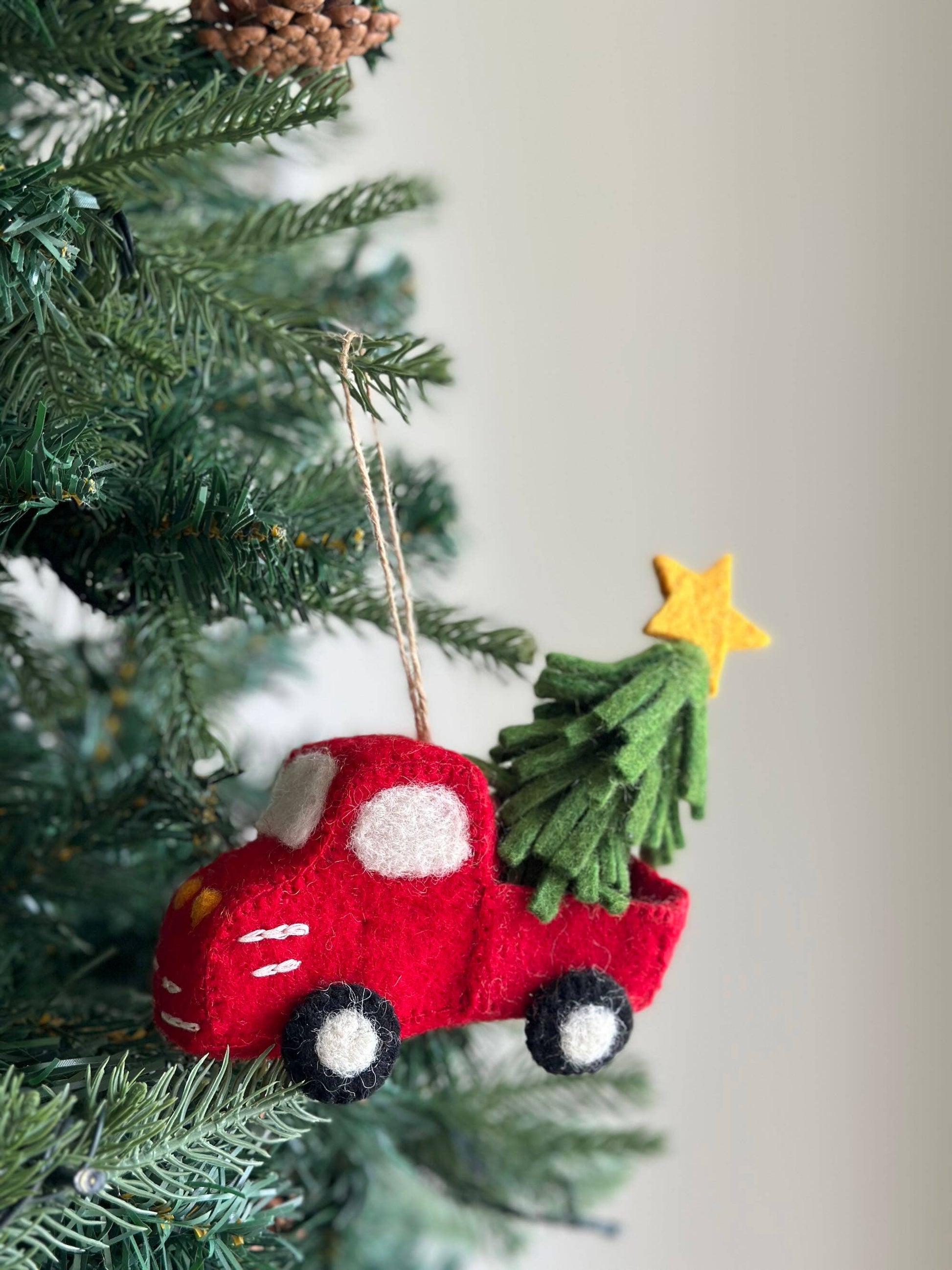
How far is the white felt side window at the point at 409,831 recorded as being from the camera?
356 millimetres

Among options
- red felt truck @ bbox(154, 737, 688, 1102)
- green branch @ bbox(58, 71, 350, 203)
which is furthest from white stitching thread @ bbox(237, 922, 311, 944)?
green branch @ bbox(58, 71, 350, 203)

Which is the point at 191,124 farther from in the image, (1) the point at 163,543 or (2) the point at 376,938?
(2) the point at 376,938

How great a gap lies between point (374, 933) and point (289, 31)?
0.99ft

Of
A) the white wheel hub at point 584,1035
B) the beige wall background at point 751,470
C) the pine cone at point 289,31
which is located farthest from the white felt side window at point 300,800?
the beige wall background at point 751,470

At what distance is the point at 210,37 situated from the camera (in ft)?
1.31

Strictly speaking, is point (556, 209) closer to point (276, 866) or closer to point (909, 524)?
point (909, 524)

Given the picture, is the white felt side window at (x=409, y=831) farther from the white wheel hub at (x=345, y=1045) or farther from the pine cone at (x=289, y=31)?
the pine cone at (x=289, y=31)

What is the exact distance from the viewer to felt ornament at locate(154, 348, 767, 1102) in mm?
348

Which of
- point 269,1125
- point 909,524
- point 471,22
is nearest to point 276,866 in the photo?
point 269,1125

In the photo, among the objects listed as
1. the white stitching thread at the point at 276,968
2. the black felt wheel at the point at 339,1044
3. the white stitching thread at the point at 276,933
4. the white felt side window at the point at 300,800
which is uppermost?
the white felt side window at the point at 300,800

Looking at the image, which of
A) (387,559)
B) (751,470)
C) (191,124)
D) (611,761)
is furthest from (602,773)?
(751,470)

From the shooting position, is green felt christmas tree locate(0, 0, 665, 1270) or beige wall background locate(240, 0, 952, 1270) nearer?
green felt christmas tree locate(0, 0, 665, 1270)

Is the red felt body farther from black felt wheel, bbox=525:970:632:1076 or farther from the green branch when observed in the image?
the green branch

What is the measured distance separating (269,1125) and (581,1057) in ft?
0.34
